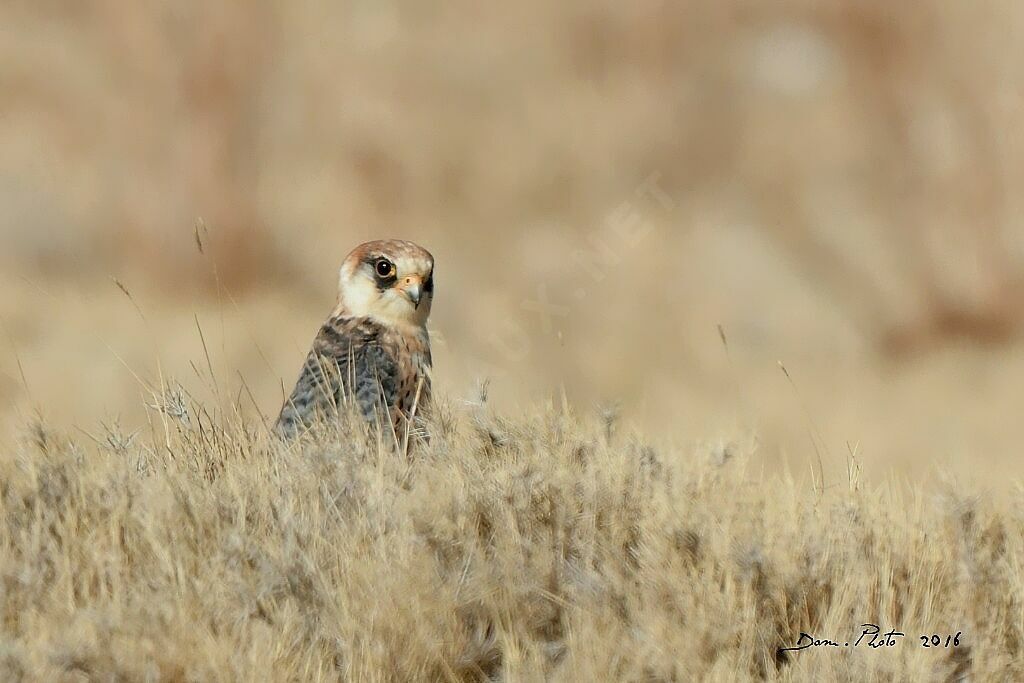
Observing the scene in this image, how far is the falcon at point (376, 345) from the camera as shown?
4480 millimetres

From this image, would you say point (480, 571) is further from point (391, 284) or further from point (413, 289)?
point (391, 284)

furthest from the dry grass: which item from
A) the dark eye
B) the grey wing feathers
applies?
the dark eye

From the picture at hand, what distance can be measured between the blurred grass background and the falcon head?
6420mm

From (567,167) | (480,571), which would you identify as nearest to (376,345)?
(480,571)

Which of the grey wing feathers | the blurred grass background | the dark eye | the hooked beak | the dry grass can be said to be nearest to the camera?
the dry grass

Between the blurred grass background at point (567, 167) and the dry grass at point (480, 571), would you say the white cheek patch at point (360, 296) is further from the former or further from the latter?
the blurred grass background at point (567, 167)

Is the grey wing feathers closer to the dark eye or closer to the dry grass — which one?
the dark eye

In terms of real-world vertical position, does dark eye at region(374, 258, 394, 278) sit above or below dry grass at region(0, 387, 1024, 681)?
above

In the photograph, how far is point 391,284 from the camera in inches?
196

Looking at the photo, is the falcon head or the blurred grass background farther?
the blurred grass background

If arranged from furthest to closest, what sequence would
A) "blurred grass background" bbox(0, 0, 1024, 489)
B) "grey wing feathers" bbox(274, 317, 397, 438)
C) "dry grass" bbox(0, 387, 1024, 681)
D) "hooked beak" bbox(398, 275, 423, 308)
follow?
"blurred grass background" bbox(0, 0, 1024, 489)
"hooked beak" bbox(398, 275, 423, 308)
"grey wing feathers" bbox(274, 317, 397, 438)
"dry grass" bbox(0, 387, 1024, 681)

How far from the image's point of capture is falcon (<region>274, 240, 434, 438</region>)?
4.48 metres

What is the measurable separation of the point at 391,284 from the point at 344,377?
1.73ft

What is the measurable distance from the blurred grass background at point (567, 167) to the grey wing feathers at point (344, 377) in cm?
659
